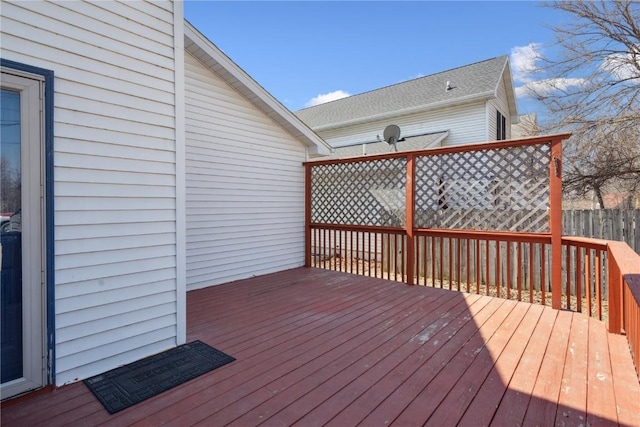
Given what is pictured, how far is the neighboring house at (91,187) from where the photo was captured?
2.12m

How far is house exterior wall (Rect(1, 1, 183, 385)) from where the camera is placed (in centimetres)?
228

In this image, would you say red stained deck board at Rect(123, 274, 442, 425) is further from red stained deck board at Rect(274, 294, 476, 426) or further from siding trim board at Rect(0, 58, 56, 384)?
siding trim board at Rect(0, 58, 56, 384)

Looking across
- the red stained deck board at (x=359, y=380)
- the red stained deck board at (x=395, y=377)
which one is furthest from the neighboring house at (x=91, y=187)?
the red stained deck board at (x=395, y=377)

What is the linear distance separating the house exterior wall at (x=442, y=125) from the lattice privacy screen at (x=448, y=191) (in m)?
6.52

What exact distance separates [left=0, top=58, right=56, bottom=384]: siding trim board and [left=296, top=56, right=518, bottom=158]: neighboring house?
815cm

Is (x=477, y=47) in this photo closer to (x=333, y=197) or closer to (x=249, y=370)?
(x=333, y=197)

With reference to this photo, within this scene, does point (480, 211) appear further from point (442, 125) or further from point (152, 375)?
point (442, 125)

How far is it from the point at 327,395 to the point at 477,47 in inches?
587

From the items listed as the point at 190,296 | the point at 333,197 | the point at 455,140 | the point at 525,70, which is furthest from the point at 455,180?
the point at 525,70

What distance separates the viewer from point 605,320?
369 centimetres

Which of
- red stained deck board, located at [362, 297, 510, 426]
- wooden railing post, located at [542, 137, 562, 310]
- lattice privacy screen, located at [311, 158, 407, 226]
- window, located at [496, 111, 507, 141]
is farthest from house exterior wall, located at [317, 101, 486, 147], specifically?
red stained deck board, located at [362, 297, 510, 426]

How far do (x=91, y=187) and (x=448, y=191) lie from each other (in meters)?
4.22

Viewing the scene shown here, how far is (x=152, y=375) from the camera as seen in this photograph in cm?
244

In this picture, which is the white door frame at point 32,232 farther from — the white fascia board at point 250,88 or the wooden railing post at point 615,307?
the wooden railing post at point 615,307
